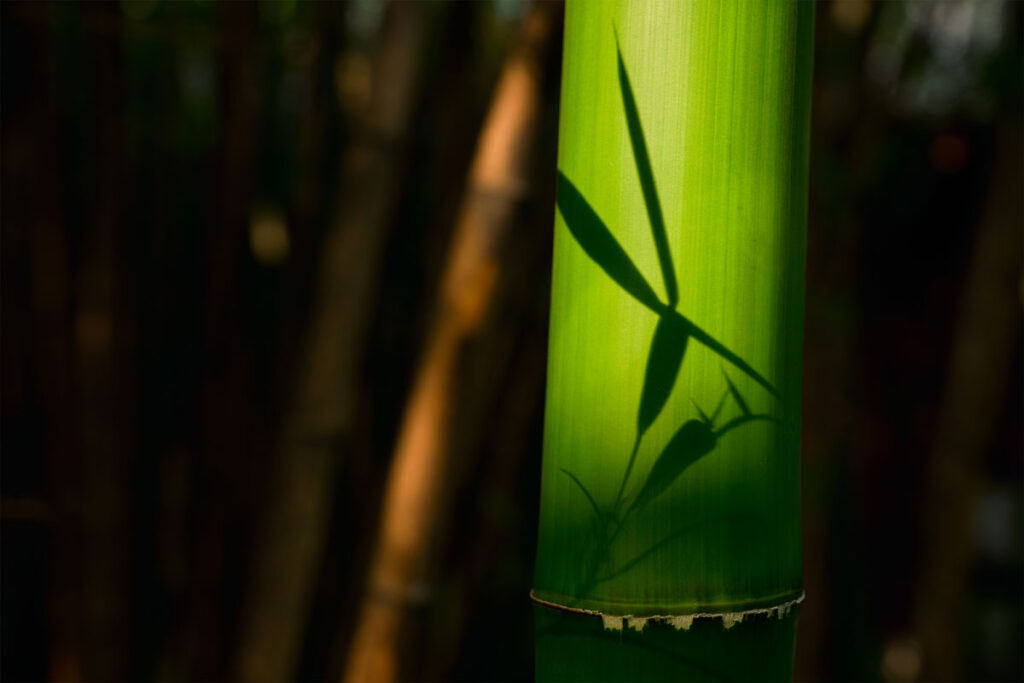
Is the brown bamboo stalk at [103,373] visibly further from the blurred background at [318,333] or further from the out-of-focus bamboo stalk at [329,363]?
the out-of-focus bamboo stalk at [329,363]

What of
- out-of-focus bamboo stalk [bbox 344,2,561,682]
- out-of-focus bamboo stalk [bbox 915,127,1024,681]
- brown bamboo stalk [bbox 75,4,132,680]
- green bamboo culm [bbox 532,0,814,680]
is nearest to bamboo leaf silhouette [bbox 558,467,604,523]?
green bamboo culm [bbox 532,0,814,680]

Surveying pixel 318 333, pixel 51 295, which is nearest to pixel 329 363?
pixel 318 333

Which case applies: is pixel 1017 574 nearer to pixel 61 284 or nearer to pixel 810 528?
pixel 810 528

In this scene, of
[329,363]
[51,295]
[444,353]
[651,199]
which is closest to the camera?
[651,199]

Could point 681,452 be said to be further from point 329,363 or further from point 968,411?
point 968,411

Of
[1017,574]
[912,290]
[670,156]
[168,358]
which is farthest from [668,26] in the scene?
[1017,574]

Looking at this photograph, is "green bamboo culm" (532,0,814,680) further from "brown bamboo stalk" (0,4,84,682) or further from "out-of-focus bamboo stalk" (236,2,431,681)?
"brown bamboo stalk" (0,4,84,682)

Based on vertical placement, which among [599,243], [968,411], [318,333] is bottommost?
[968,411]

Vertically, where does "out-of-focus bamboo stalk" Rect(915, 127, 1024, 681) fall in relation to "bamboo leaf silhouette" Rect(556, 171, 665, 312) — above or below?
below
